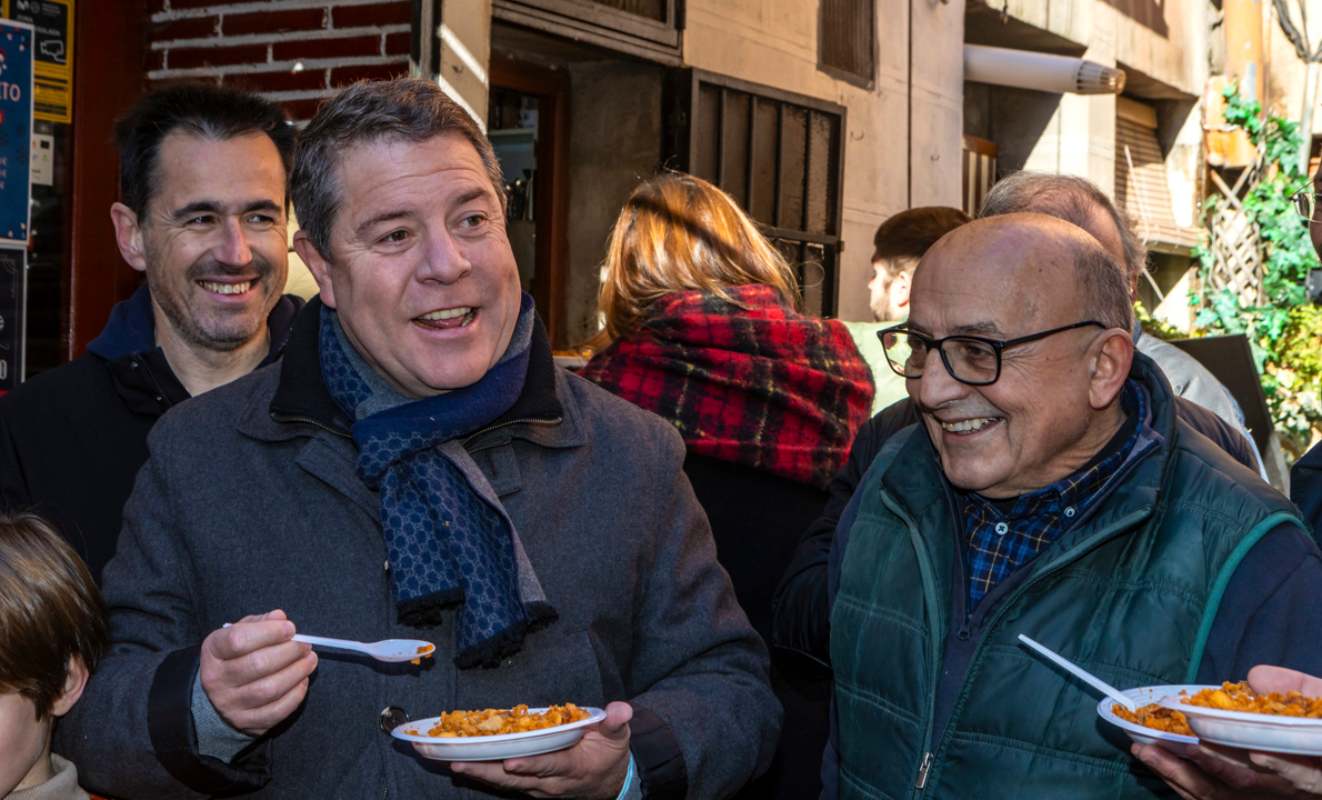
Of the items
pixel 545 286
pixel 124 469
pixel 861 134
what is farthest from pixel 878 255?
pixel 861 134

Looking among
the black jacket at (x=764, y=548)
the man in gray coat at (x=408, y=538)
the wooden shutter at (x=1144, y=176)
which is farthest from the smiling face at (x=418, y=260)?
the wooden shutter at (x=1144, y=176)

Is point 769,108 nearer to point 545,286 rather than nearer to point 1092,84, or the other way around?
point 545,286

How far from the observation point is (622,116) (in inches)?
270

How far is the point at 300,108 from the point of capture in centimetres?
520

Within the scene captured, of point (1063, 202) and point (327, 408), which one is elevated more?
point (1063, 202)

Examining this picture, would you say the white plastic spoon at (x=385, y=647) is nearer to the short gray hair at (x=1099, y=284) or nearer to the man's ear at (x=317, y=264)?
the man's ear at (x=317, y=264)

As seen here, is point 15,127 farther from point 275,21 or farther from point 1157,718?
point 1157,718

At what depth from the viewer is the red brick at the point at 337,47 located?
511 centimetres

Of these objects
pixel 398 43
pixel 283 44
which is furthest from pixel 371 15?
pixel 283 44

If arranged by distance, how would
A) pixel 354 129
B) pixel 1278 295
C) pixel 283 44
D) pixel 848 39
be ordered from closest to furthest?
1. pixel 354 129
2. pixel 283 44
3. pixel 848 39
4. pixel 1278 295

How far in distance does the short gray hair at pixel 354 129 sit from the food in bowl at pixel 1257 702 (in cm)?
126

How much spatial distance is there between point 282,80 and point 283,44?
0.12 meters

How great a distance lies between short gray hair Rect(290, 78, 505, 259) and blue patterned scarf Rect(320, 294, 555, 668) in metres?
0.22

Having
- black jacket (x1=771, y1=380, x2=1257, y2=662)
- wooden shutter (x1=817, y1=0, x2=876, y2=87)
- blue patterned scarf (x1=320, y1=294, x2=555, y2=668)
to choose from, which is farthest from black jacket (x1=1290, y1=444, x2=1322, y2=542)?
wooden shutter (x1=817, y1=0, x2=876, y2=87)
